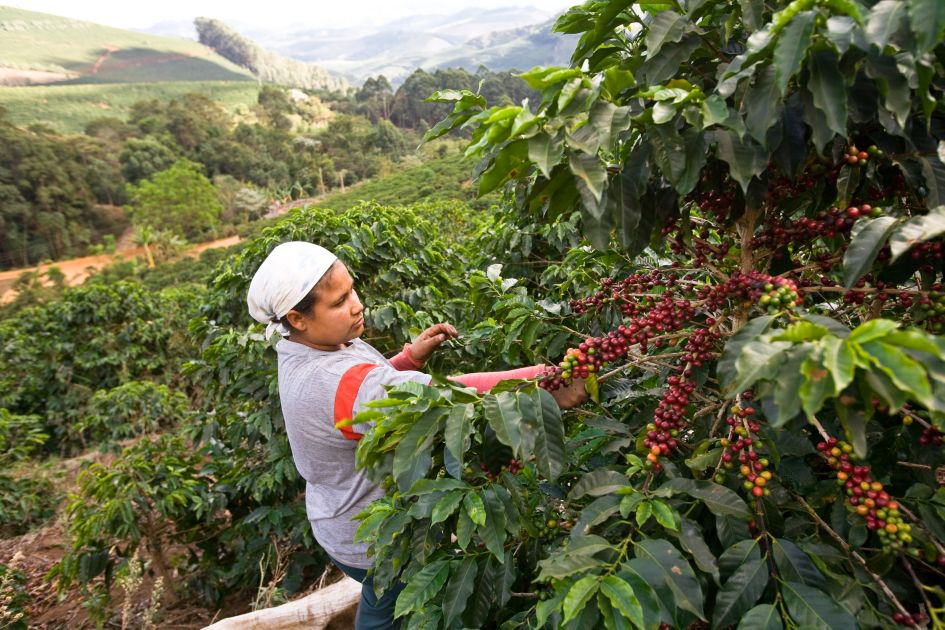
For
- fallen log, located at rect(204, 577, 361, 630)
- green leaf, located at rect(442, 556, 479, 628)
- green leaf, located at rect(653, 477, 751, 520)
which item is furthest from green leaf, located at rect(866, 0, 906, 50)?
fallen log, located at rect(204, 577, 361, 630)

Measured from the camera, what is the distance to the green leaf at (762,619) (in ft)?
2.79

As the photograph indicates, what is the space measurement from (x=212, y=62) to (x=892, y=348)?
375 ft

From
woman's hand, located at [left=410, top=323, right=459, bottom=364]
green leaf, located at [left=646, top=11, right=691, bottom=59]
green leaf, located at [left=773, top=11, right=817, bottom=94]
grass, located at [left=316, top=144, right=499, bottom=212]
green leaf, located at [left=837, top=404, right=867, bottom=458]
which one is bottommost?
grass, located at [left=316, top=144, right=499, bottom=212]

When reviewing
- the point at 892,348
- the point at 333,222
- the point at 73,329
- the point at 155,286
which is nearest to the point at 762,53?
the point at 892,348

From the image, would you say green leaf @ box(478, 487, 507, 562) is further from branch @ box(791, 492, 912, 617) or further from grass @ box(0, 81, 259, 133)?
grass @ box(0, 81, 259, 133)

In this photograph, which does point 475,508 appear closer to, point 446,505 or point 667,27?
point 446,505

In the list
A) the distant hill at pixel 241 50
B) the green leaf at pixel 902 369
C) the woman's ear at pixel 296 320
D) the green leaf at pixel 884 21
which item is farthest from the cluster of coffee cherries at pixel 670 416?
the distant hill at pixel 241 50

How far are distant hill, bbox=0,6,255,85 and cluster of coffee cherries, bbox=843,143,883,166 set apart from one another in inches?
3691

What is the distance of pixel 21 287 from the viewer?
2608cm

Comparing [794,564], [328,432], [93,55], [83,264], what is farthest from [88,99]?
[794,564]

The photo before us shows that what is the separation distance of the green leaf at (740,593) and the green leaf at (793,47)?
30.7 inches

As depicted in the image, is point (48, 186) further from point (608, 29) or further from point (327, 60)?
point (327, 60)

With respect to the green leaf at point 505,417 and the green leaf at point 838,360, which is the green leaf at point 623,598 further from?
the green leaf at point 838,360

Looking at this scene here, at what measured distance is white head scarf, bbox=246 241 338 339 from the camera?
5.02ft
